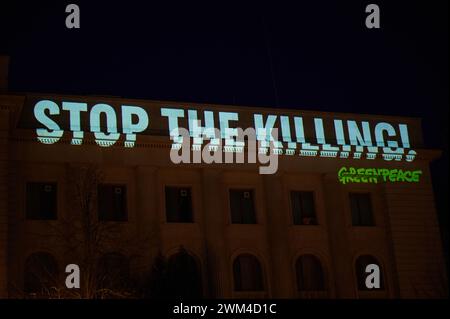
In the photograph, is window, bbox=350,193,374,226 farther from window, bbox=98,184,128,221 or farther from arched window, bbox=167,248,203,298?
window, bbox=98,184,128,221

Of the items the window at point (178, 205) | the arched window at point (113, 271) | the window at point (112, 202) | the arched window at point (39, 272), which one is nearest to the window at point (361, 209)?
the window at point (178, 205)

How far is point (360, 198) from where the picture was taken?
47.6 m

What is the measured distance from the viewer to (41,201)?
1652 inches

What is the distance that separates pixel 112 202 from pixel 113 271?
13.4ft

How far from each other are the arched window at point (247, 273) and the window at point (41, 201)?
9.93 metres

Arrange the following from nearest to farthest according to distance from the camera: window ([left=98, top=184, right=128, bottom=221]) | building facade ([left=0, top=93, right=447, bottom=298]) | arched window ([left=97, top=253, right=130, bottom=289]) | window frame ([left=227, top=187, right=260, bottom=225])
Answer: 1. arched window ([left=97, top=253, right=130, bottom=289])
2. building facade ([left=0, top=93, right=447, bottom=298])
3. window ([left=98, top=184, right=128, bottom=221])
4. window frame ([left=227, top=187, right=260, bottom=225])

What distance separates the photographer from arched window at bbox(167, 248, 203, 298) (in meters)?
38.9

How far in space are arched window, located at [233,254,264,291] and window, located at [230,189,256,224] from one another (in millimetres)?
1987

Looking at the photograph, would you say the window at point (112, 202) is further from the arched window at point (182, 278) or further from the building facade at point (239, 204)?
the arched window at point (182, 278)

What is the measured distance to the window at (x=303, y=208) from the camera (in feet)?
151

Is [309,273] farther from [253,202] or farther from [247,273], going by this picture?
[253,202]

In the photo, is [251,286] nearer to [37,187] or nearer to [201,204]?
[201,204]

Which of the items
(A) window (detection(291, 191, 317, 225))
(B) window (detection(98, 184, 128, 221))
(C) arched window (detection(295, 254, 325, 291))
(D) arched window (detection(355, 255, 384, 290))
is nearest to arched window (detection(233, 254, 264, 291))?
(C) arched window (detection(295, 254, 325, 291))

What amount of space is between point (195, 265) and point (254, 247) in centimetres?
342
